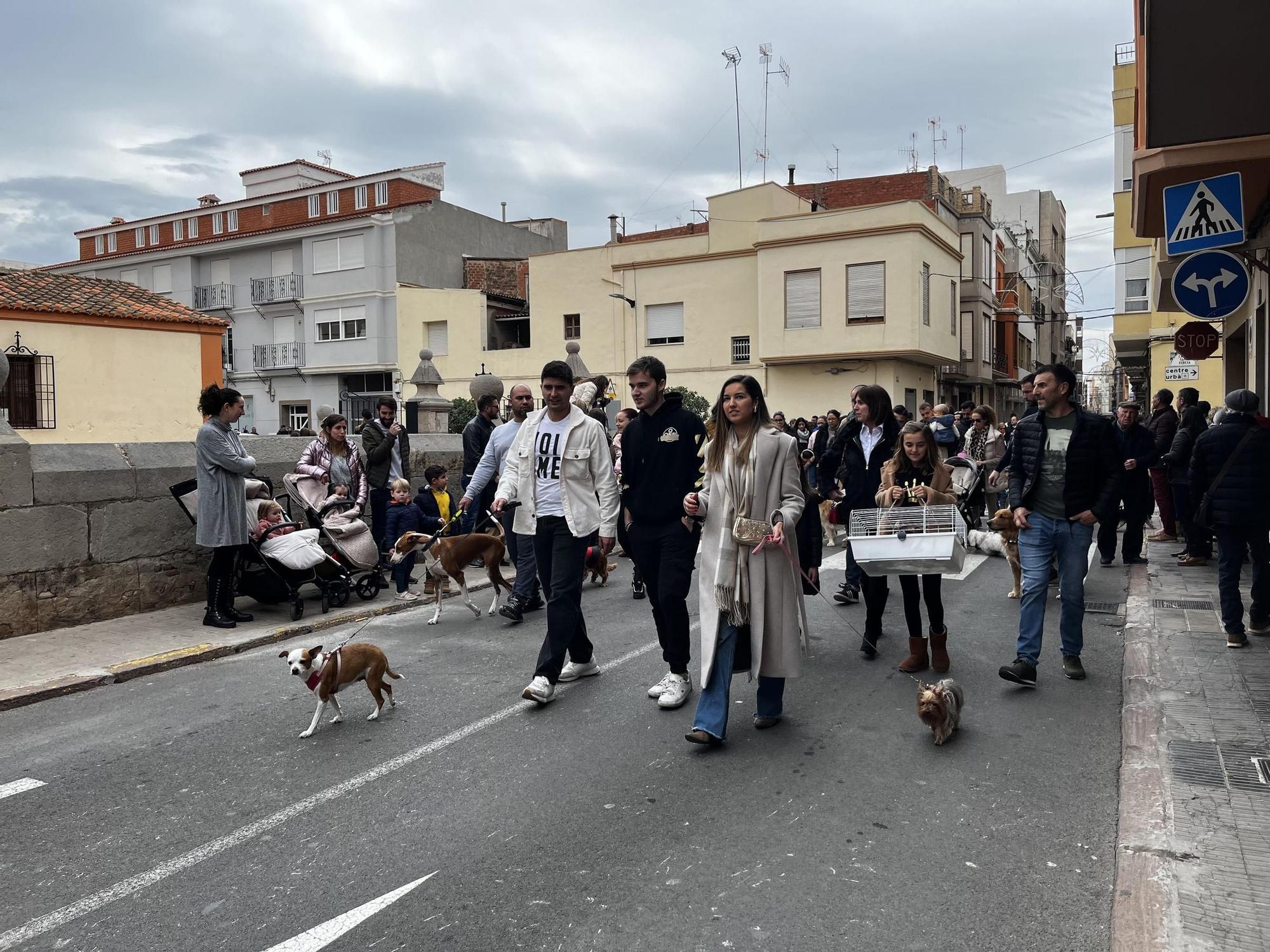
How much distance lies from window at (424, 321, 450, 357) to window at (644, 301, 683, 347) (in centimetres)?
833

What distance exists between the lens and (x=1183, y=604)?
8.21 meters

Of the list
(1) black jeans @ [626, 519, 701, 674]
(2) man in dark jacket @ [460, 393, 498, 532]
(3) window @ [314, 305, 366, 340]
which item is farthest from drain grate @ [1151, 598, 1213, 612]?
(3) window @ [314, 305, 366, 340]

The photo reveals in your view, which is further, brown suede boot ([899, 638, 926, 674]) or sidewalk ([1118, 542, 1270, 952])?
brown suede boot ([899, 638, 926, 674])

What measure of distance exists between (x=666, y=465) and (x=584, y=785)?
5.86ft

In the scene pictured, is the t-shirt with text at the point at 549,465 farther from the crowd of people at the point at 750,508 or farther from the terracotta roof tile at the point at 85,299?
the terracotta roof tile at the point at 85,299

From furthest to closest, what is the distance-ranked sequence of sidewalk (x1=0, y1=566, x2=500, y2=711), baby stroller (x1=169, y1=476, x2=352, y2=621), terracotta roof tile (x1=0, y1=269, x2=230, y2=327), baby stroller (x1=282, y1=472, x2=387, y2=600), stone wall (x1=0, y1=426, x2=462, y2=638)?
1. terracotta roof tile (x1=0, y1=269, x2=230, y2=327)
2. baby stroller (x1=282, y1=472, x2=387, y2=600)
3. baby stroller (x1=169, y1=476, x2=352, y2=621)
4. stone wall (x1=0, y1=426, x2=462, y2=638)
5. sidewalk (x1=0, y1=566, x2=500, y2=711)

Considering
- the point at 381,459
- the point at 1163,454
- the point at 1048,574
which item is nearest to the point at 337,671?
the point at 1048,574

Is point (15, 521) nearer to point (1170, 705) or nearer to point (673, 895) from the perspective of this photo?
point (673, 895)

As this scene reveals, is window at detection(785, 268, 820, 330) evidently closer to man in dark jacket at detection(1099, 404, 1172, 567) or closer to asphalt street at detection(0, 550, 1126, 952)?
man in dark jacket at detection(1099, 404, 1172, 567)

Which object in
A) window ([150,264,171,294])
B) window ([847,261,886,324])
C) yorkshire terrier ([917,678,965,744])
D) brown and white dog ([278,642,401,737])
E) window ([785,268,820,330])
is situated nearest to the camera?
yorkshire terrier ([917,678,965,744])

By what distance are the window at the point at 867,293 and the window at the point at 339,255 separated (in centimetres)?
1980

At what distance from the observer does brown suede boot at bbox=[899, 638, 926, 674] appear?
6.21m

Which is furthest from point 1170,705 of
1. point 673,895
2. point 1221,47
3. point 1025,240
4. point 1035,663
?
point 1025,240

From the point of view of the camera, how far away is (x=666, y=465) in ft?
17.5
